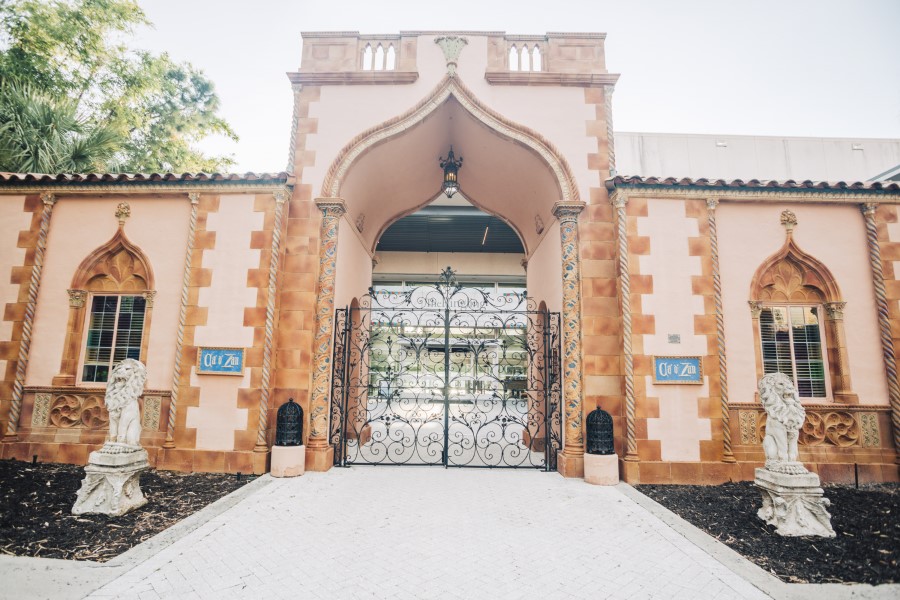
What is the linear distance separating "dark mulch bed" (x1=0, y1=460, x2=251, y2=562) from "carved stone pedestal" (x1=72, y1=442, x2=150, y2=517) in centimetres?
10

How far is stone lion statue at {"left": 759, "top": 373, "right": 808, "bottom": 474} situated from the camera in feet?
15.3

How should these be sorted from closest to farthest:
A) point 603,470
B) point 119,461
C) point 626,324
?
point 119,461, point 603,470, point 626,324

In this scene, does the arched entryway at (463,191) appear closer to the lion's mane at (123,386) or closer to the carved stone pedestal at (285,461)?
the carved stone pedestal at (285,461)

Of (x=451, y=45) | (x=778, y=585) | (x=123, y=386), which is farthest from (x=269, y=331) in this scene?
(x=778, y=585)

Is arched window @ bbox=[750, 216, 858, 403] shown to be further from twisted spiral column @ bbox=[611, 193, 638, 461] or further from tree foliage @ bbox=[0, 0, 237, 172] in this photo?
tree foliage @ bbox=[0, 0, 237, 172]

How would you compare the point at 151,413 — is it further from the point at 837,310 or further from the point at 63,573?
the point at 837,310

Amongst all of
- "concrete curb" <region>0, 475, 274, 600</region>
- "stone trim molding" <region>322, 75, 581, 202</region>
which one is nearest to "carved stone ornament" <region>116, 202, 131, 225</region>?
"stone trim molding" <region>322, 75, 581, 202</region>

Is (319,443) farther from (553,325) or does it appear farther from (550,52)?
(550,52)

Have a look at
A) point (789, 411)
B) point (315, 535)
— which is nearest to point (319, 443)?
point (315, 535)

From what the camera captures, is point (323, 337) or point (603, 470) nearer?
point (603, 470)

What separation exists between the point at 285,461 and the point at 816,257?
896cm

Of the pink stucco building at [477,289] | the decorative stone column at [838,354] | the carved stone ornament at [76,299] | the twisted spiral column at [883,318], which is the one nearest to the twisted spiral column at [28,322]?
the pink stucco building at [477,289]

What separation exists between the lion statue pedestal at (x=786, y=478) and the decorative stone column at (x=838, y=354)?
2824mm

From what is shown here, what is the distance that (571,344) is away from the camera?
679 centimetres
